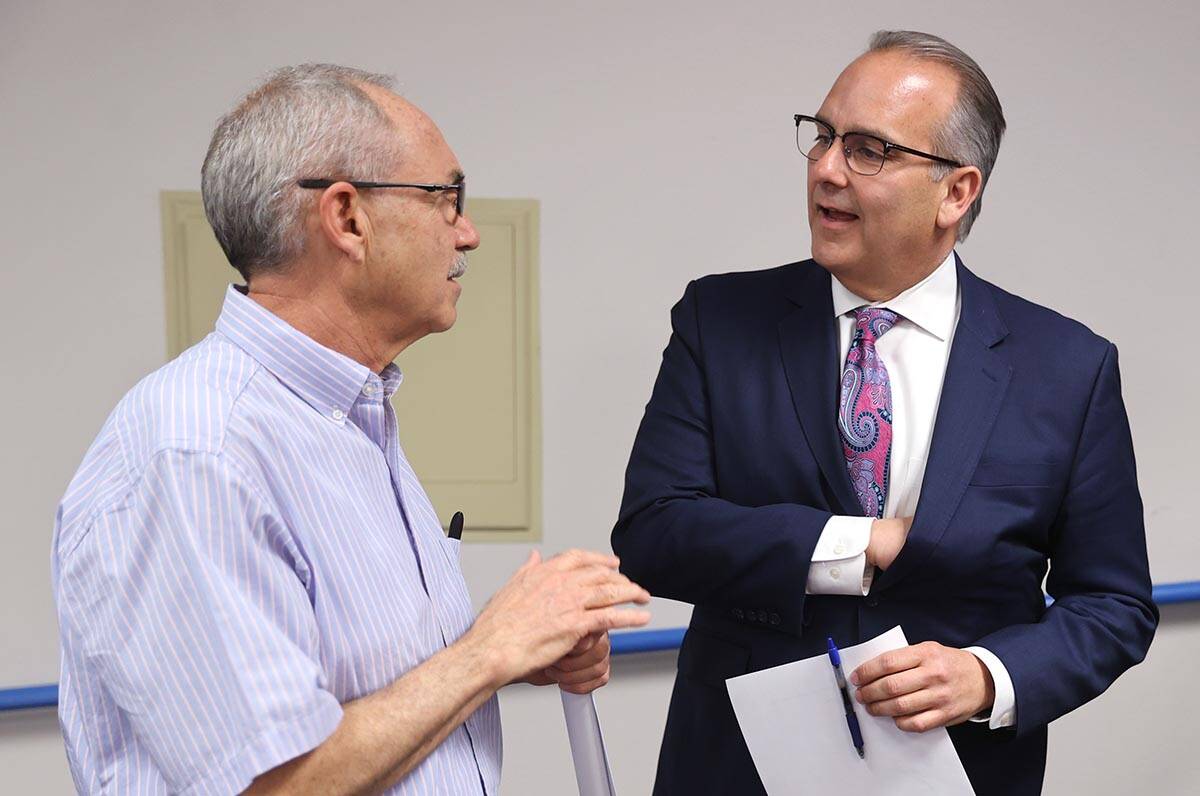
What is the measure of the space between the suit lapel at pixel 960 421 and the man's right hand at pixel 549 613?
420 millimetres

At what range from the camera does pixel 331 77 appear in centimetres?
124

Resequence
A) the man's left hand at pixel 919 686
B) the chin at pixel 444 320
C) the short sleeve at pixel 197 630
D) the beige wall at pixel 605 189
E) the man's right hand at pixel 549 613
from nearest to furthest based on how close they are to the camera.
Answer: the short sleeve at pixel 197 630 → the man's right hand at pixel 549 613 → the chin at pixel 444 320 → the man's left hand at pixel 919 686 → the beige wall at pixel 605 189

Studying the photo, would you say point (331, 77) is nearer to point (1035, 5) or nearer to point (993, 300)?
point (993, 300)

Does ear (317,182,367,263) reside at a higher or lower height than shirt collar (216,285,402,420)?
higher

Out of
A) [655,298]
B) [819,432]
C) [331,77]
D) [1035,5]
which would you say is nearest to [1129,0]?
[1035,5]

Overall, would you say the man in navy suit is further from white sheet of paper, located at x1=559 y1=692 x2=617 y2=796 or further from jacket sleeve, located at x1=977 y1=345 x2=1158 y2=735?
white sheet of paper, located at x1=559 y1=692 x2=617 y2=796

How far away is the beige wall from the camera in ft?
7.41

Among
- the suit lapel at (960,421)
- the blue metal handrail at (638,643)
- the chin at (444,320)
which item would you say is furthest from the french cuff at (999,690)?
the blue metal handrail at (638,643)

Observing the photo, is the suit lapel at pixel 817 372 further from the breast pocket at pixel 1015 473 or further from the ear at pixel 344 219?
the ear at pixel 344 219

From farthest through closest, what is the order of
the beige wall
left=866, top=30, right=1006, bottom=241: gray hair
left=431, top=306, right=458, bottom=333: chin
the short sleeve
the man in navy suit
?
the beige wall < left=866, top=30, right=1006, bottom=241: gray hair < the man in navy suit < left=431, top=306, right=458, bottom=333: chin < the short sleeve

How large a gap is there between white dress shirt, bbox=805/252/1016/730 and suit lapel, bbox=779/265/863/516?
2 centimetres

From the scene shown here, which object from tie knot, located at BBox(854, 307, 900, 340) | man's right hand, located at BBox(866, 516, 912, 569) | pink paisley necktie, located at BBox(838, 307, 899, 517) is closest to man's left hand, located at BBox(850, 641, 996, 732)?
man's right hand, located at BBox(866, 516, 912, 569)

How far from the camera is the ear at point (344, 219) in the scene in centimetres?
119

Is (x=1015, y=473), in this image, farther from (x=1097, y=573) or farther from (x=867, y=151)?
(x=867, y=151)
